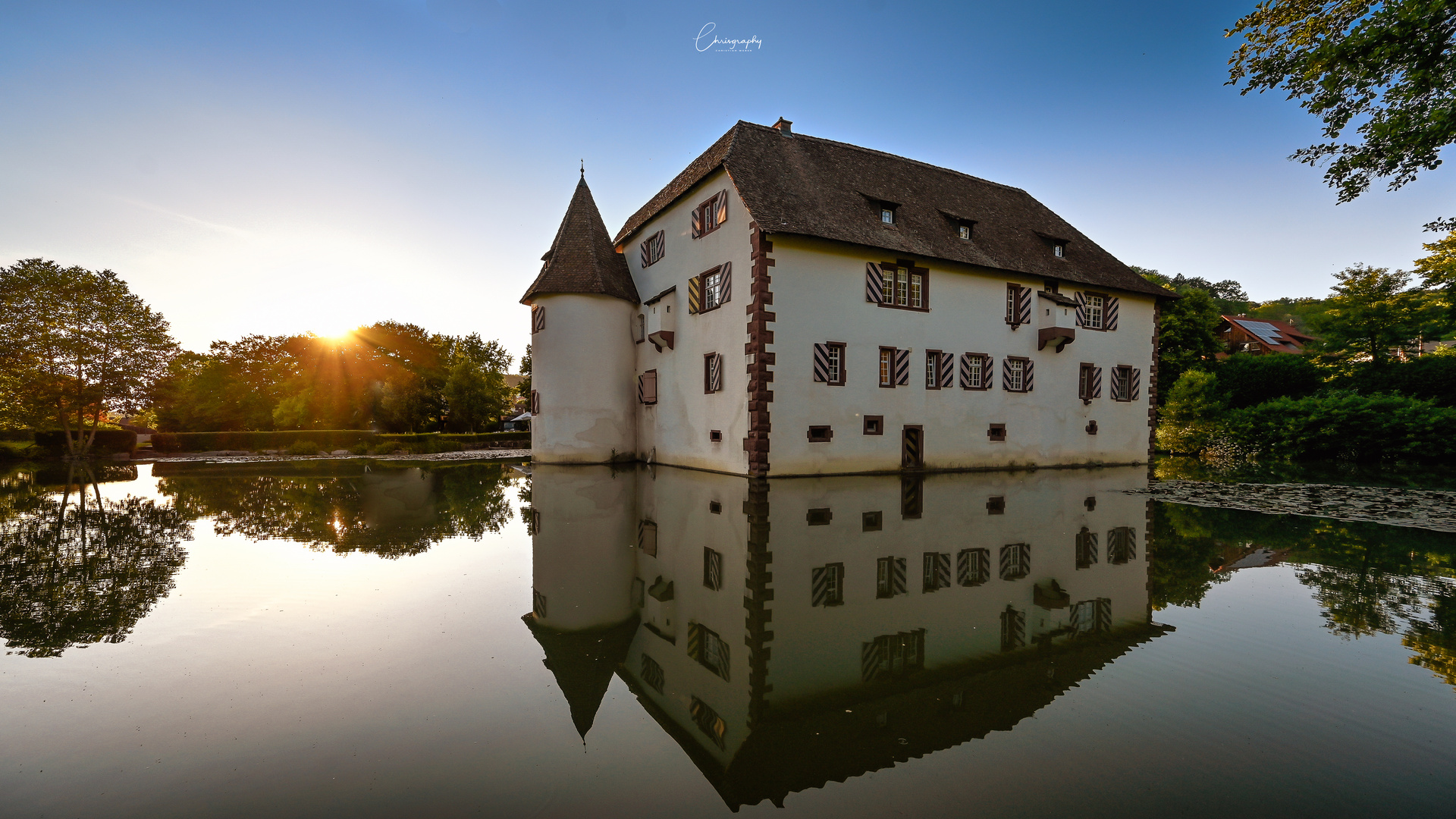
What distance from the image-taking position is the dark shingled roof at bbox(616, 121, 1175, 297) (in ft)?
55.7

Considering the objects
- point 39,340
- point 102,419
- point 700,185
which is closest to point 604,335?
point 700,185

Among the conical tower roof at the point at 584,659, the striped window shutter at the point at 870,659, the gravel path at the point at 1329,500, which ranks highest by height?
the striped window shutter at the point at 870,659

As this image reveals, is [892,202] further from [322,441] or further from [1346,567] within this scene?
[322,441]

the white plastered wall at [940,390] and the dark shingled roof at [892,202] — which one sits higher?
the dark shingled roof at [892,202]

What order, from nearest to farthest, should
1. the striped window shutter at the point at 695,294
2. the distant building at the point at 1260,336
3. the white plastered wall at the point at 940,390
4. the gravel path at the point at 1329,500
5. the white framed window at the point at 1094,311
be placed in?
the gravel path at the point at 1329,500, the white plastered wall at the point at 940,390, the striped window shutter at the point at 695,294, the white framed window at the point at 1094,311, the distant building at the point at 1260,336

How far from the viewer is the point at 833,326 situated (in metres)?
16.9

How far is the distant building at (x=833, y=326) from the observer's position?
16469 mm

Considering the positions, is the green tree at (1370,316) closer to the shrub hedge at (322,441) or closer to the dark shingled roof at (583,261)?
the dark shingled roof at (583,261)

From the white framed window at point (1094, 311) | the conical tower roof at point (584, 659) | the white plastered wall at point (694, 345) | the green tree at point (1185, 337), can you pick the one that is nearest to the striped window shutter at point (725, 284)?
the white plastered wall at point (694, 345)

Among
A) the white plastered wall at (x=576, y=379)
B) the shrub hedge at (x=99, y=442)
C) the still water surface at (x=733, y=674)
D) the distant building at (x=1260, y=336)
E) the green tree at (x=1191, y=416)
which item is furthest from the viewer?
the distant building at (x=1260, y=336)

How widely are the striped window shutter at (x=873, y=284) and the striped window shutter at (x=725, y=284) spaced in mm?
3680

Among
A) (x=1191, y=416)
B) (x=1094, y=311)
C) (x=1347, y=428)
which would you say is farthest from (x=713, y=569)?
(x=1191, y=416)

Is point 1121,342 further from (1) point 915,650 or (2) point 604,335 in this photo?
(1) point 915,650

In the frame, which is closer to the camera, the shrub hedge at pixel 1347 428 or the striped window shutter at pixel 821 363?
the striped window shutter at pixel 821 363
